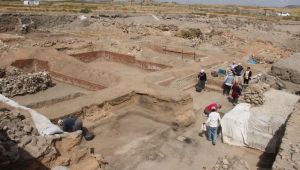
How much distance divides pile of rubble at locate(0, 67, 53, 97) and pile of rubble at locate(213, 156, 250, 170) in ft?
26.1

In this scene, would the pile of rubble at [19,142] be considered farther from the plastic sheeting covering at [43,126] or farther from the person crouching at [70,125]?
the person crouching at [70,125]

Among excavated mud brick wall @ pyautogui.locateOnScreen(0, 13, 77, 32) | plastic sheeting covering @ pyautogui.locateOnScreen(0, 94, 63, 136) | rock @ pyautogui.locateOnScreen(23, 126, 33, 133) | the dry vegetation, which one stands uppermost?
the dry vegetation

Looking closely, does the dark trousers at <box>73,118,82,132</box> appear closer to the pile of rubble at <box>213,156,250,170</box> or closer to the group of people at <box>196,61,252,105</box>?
the pile of rubble at <box>213,156,250,170</box>

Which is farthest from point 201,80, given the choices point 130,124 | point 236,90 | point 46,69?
point 46,69

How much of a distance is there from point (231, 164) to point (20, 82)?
8328 mm

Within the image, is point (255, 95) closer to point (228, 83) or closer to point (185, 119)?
point (185, 119)

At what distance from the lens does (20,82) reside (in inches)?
468

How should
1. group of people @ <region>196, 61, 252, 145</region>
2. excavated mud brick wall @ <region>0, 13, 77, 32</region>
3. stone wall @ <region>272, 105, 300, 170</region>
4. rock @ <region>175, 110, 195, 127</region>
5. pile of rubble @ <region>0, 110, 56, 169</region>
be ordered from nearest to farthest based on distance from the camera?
1. stone wall @ <region>272, 105, 300, 170</region>
2. pile of rubble @ <region>0, 110, 56, 169</region>
3. rock @ <region>175, 110, 195, 127</region>
4. group of people @ <region>196, 61, 252, 145</region>
5. excavated mud brick wall @ <region>0, 13, 77, 32</region>

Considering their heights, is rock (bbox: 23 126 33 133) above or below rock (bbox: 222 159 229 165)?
above

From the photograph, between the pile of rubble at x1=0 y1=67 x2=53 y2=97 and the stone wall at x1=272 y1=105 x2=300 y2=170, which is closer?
the stone wall at x1=272 y1=105 x2=300 y2=170

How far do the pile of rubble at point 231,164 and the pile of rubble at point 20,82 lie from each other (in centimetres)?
795

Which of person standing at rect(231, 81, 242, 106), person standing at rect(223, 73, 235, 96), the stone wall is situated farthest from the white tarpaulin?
person standing at rect(223, 73, 235, 96)

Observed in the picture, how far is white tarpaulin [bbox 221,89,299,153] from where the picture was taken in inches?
316

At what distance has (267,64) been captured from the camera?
54.4ft
